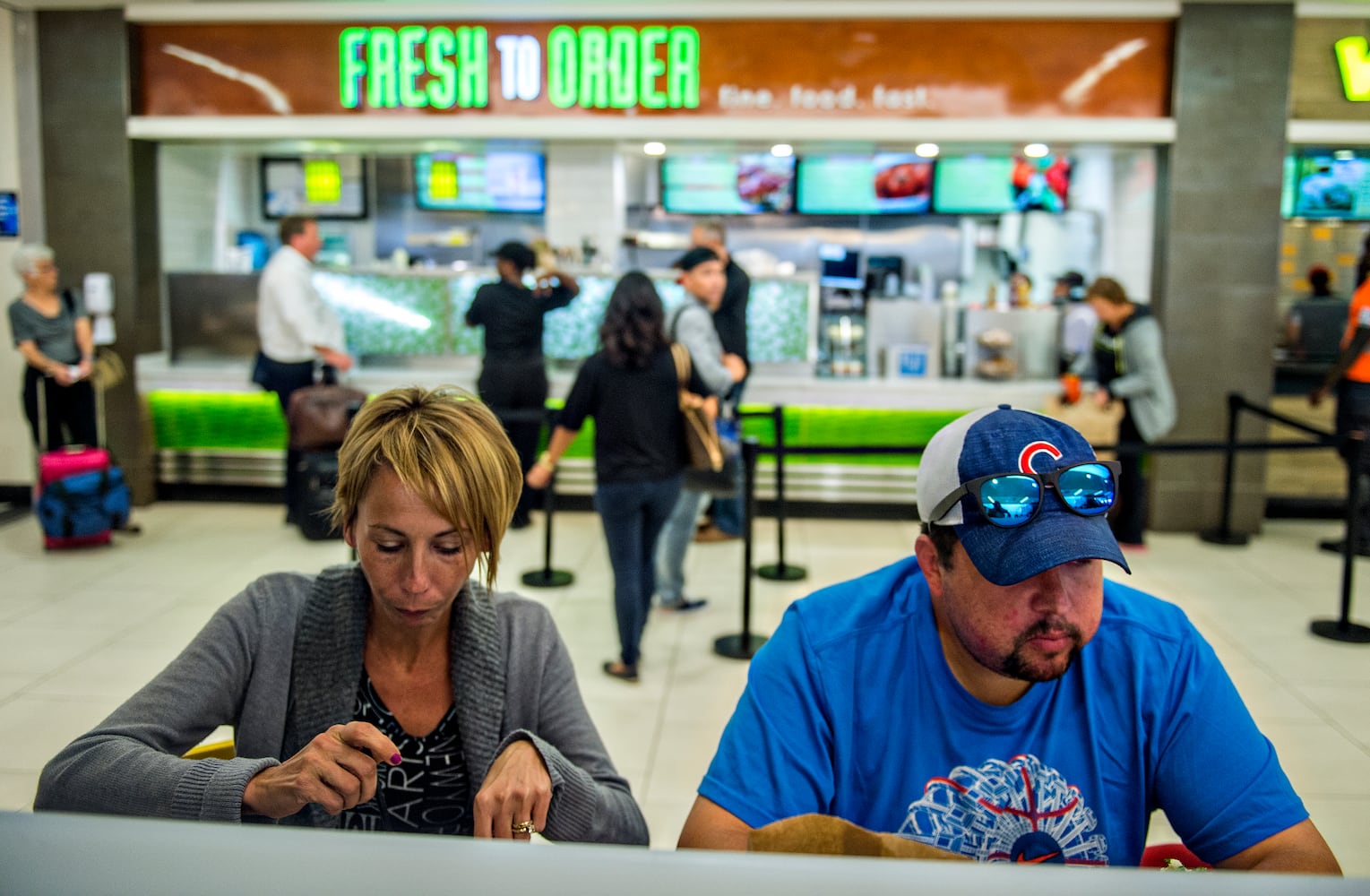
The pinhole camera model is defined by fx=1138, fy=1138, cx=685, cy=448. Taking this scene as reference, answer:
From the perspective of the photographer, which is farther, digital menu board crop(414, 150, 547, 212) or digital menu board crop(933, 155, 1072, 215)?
digital menu board crop(414, 150, 547, 212)

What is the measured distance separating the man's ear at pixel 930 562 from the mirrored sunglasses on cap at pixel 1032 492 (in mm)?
115

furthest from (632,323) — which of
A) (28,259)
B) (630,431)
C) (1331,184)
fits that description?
(1331,184)

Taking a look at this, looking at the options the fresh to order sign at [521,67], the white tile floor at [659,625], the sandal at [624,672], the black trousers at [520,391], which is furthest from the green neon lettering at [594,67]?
the sandal at [624,672]

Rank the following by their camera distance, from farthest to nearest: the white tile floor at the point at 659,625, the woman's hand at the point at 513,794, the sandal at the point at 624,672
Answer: the sandal at the point at 624,672, the white tile floor at the point at 659,625, the woman's hand at the point at 513,794

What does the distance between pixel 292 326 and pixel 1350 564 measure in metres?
5.94

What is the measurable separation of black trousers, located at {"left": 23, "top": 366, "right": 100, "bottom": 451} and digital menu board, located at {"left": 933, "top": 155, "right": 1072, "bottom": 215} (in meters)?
6.58

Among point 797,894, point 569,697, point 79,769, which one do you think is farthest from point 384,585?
point 797,894

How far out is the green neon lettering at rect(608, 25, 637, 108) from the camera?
7.30 m

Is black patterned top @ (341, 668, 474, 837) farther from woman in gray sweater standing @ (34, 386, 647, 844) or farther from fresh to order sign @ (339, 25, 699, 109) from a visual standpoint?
fresh to order sign @ (339, 25, 699, 109)

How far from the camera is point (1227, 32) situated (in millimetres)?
6965

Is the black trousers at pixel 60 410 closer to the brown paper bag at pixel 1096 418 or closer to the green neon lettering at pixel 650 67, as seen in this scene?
the green neon lettering at pixel 650 67

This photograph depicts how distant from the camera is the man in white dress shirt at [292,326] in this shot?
705 centimetres

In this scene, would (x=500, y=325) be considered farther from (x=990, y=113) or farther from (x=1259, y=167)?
(x=1259, y=167)

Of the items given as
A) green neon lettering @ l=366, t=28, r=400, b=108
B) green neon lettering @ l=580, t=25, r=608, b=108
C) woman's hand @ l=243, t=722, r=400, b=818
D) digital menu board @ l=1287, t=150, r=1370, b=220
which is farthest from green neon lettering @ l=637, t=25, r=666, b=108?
woman's hand @ l=243, t=722, r=400, b=818
